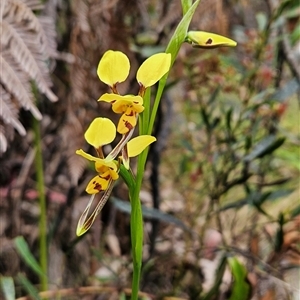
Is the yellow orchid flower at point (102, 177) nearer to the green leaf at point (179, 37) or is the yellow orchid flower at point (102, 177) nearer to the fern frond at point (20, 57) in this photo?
the green leaf at point (179, 37)

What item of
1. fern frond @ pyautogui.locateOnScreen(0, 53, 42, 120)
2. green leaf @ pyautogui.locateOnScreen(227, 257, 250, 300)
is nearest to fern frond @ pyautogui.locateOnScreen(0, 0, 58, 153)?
fern frond @ pyautogui.locateOnScreen(0, 53, 42, 120)

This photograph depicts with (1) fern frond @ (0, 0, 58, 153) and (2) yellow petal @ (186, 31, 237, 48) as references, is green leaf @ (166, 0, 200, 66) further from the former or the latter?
(1) fern frond @ (0, 0, 58, 153)

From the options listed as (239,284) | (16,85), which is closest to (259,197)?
(239,284)

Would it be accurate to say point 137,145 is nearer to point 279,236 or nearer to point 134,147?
point 134,147

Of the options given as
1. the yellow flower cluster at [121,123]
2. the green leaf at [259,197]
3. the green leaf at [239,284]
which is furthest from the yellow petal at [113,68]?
the green leaf at [259,197]

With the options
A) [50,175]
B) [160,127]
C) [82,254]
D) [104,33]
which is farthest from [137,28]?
[82,254]

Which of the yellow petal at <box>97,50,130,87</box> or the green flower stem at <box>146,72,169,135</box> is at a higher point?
the yellow petal at <box>97,50,130,87</box>

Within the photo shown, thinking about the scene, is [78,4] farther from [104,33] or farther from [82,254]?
[82,254]
